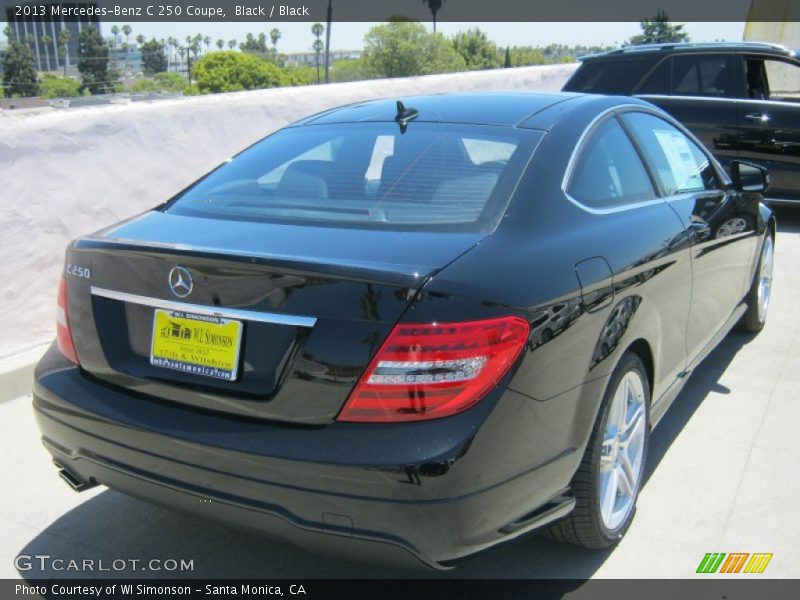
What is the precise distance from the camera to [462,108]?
3.37m

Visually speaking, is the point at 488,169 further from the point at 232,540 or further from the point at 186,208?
the point at 232,540

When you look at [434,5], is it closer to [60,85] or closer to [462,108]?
[60,85]

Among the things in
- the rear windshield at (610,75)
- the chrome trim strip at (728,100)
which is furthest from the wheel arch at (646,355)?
the rear windshield at (610,75)

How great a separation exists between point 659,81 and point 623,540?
23.4 ft

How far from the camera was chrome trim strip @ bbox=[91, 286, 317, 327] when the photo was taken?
2211mm

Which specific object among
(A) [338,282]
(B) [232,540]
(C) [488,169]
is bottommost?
(B) [232,540]

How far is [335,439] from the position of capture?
214 centimetres

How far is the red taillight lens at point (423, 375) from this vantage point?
2115 millimetres

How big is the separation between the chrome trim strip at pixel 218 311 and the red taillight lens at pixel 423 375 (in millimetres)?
236

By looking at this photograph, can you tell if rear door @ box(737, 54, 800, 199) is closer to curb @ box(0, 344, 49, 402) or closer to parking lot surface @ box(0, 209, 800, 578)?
parking lot surface @ box(0, 209, 800, 578)

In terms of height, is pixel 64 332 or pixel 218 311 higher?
pixel 218 311

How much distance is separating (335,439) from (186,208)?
1.28m

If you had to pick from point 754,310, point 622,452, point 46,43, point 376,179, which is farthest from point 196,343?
point 46,43

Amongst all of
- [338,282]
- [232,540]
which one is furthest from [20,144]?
[338,282]
